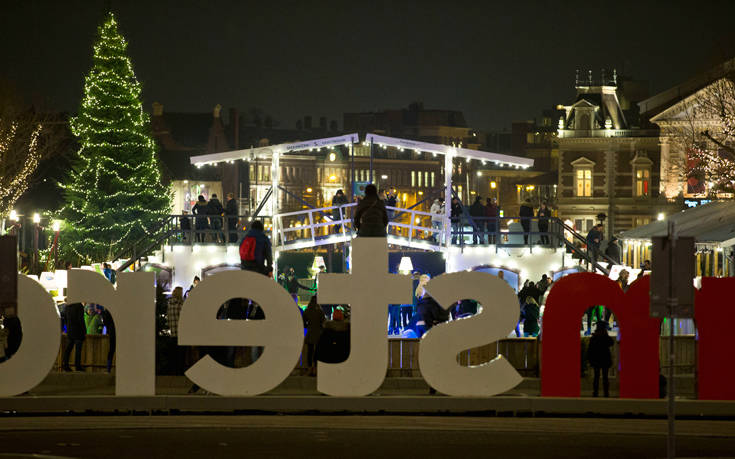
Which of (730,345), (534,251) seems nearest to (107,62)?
(534,251)

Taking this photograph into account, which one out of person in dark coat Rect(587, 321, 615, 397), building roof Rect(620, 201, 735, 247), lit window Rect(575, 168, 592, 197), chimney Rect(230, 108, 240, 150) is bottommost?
person in dark coat Rect(587, 321, 615, 397)

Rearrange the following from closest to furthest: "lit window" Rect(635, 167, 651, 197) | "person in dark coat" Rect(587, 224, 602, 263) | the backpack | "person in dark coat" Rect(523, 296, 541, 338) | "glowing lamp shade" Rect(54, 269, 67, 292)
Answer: the backpack < "person in dark coat" Rect(523, 296, 541, 338) < "glowing lamp shade" Rect(54, 269, 67, 292) < "person in dark coat" Rect(587, 224, 602, 263) < "lit window" Rect(635, 167, 651, 197)

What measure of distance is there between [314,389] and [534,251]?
16.3 m

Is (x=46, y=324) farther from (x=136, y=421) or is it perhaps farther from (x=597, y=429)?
(x=597, y=429)

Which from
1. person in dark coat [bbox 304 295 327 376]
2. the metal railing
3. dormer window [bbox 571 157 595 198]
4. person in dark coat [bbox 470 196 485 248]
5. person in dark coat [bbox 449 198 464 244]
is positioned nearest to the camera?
person in dark coat [bbox 304 295 327 376]

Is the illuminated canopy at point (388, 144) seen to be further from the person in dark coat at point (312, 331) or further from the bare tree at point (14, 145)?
the bare tree at point (14, 145)

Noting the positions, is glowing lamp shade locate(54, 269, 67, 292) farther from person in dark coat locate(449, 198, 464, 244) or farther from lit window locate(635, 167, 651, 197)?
lit window locate(635, 167, 651, 197)

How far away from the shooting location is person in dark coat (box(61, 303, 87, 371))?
64.8ft

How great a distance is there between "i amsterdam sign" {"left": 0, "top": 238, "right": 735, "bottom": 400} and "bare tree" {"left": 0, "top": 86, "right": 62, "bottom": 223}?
3470 centimetres

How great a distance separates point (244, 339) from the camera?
1770 cm

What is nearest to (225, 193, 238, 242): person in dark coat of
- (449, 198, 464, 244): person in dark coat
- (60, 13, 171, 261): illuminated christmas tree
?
(449, 198, 464, 244): person in dark coat

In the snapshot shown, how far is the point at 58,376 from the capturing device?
19.6 metres

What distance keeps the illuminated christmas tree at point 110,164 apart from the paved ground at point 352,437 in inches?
1482

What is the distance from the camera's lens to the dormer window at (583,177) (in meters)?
75.9
